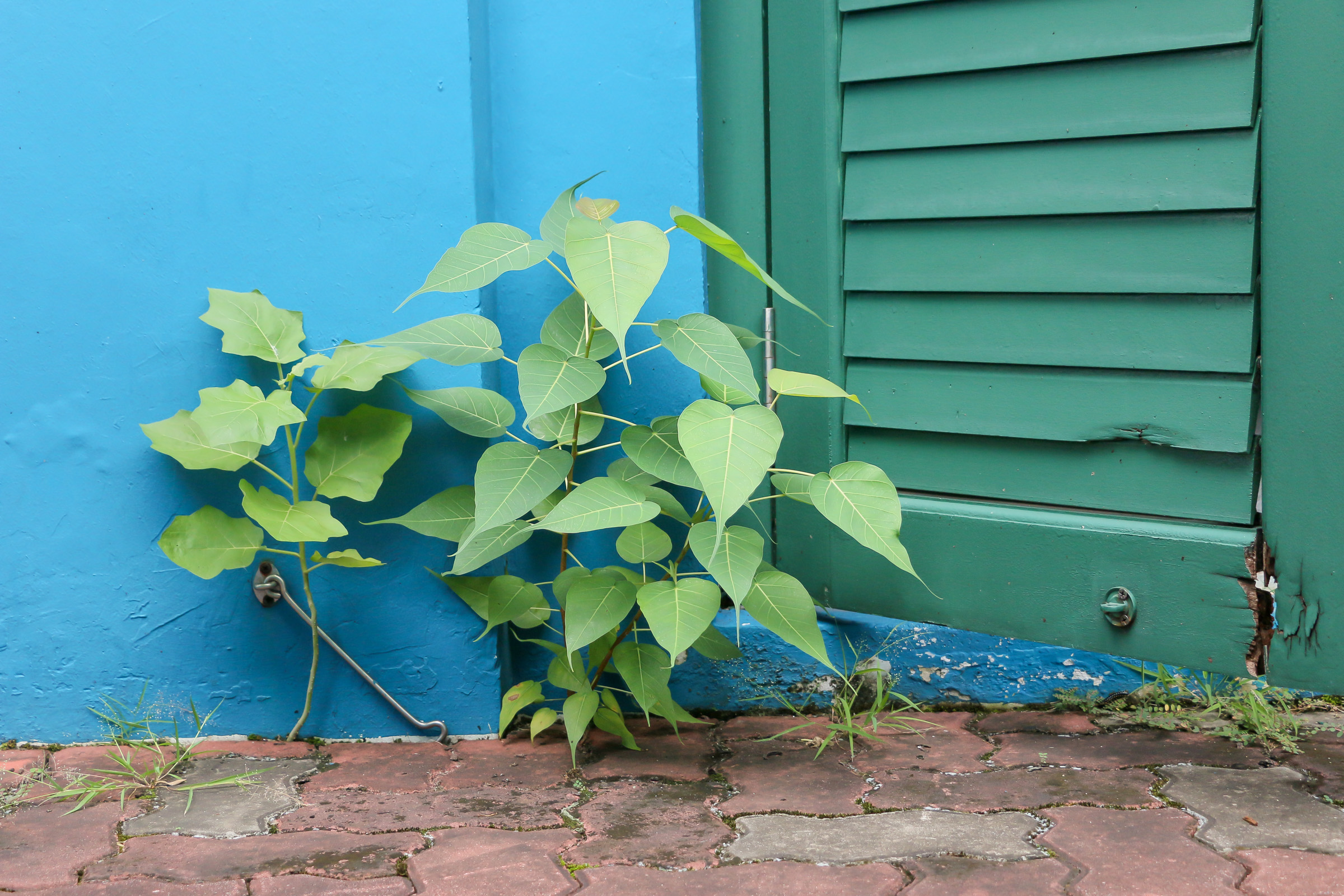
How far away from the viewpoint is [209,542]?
169 cm

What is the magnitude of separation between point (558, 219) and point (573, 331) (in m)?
0.19

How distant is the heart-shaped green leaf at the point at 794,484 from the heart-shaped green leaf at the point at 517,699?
1.94 ft

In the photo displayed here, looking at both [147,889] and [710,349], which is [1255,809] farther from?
[147,889]

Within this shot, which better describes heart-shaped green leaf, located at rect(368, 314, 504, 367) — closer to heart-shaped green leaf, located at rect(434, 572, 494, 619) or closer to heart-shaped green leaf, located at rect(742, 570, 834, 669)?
heart-shaped green leaf, located at rect(434, 572, 494, 619)

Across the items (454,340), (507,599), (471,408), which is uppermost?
(454,340)

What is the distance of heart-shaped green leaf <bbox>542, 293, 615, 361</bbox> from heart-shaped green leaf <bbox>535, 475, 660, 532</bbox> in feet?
0.83

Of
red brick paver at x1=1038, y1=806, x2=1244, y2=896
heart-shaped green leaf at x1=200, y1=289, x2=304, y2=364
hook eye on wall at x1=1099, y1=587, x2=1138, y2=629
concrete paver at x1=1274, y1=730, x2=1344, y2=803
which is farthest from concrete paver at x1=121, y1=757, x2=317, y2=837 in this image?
concrete paver at x1=1274, y1=730, x2=1344, y2=803

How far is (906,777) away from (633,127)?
4.08 feet

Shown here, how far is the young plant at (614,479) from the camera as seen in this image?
1.42 meters

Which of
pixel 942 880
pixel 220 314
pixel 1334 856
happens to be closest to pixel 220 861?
pixel 220 314

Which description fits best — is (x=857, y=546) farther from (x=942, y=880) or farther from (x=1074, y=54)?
(x=1074, y=54)

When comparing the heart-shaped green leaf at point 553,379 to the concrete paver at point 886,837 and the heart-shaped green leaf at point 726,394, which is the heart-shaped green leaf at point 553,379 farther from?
the concrete paver at point 886,837

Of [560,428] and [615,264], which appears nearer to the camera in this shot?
[615,264]

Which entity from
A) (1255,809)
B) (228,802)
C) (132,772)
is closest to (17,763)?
(132,772)
